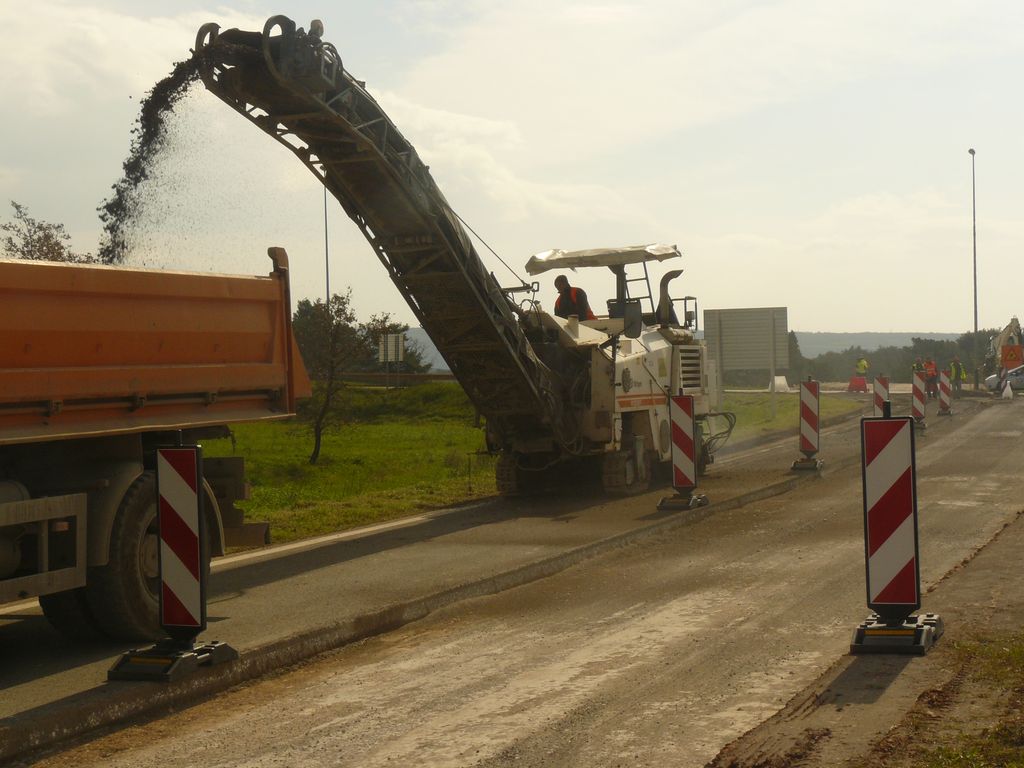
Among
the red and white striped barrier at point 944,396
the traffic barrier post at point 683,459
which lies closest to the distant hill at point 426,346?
the traffic barrier post at point 683,459

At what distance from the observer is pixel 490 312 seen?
49.2 feet

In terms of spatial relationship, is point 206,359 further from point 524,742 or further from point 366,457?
point 366,457

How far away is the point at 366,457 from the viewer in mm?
26453

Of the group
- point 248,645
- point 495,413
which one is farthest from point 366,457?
point 248,645

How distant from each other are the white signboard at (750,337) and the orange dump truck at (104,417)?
23.9 metres

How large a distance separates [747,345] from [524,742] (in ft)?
90.7

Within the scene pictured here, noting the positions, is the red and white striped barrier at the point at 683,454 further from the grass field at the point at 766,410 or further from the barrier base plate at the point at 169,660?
the grass field at the point at 766,410

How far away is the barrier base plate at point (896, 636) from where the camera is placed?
7.48m

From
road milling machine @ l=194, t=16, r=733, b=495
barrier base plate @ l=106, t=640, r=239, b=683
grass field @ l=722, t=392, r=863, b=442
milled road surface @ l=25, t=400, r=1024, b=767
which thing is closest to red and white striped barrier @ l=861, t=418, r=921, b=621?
milled road surface @ l=25, t=400, r=1024, b=767

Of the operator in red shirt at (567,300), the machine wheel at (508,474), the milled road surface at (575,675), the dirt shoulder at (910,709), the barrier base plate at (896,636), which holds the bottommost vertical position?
the milled road surface at (575,675)

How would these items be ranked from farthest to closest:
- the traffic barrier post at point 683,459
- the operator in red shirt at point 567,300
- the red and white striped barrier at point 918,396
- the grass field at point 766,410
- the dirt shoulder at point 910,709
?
1. the grass field at point 766,410
2. the red and white striped barrier at point 918,396
3. the operator in red shirt at point 567,300
4. the traffic barrier post at point 683,459
5. the dirt shoulder at point 910,709

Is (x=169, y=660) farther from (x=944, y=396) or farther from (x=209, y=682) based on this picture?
(x=944, y=396)

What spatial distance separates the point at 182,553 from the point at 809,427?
46.2 feet

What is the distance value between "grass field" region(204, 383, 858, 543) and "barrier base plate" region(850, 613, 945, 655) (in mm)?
7481
